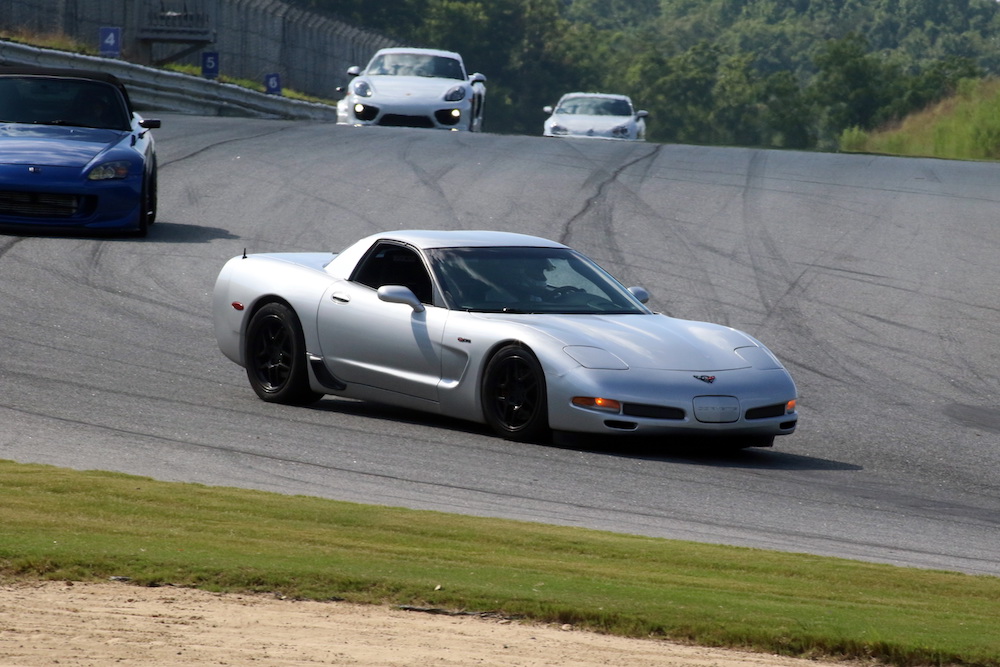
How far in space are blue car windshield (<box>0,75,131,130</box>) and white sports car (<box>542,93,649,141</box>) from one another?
15728 millimetres

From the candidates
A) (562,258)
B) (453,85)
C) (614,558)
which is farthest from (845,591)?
(453,85)

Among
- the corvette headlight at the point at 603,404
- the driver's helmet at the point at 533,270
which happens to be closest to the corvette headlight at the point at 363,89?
the driver's helmet at the point at 533,270

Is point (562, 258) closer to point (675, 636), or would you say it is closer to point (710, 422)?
Answer: point (710, 422)

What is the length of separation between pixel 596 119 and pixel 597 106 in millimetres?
963

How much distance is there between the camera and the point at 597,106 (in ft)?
110

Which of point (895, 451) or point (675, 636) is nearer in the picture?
point (675, 636)

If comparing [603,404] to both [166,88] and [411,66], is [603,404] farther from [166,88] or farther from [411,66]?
[166,88]

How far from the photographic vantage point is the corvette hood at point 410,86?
2788 cm

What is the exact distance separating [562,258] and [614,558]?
438cm

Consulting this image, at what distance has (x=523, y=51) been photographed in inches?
4166

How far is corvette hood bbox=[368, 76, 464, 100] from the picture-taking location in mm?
27875

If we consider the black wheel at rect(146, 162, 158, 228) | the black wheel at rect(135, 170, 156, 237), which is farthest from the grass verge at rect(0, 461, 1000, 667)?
the black wheel at rect(146, 162, 158, 228)

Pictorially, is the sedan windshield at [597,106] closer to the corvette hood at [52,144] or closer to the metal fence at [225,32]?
the metal fence at [225,32]

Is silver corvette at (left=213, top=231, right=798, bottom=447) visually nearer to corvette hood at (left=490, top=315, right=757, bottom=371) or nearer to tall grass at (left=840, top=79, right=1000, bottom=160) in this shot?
corvette hood at (left=490, top=315, right=757, bottom=371)
